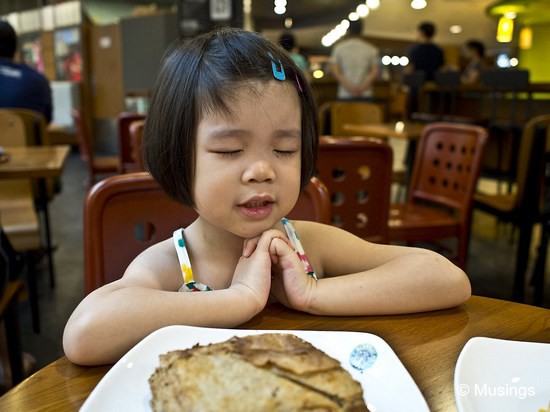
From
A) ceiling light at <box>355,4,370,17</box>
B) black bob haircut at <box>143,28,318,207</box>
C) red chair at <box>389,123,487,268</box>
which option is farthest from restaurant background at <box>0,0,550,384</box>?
red chair at <box>389,123,487,268</box>

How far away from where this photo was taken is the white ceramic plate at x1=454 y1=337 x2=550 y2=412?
517mm

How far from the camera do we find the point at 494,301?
783mm

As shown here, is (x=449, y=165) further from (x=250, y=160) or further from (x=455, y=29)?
(x=455, y=29)

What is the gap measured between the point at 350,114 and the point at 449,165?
1.42 meters

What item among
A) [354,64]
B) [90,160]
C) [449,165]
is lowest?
[90,160]

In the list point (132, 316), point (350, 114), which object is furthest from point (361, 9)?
point (132, 316)

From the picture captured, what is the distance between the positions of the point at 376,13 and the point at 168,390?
15.5m

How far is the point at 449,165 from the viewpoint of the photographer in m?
2.52

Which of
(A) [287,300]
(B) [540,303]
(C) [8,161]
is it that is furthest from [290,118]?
(B) [540,303]

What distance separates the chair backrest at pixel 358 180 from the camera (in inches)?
73.3

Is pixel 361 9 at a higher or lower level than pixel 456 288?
higher

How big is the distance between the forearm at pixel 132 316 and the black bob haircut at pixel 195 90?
0.20 meters

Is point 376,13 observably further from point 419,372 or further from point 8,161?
point 419,372

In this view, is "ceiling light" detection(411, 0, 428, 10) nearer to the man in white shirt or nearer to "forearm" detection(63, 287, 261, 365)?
the man in white shirt
